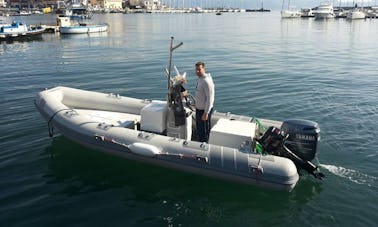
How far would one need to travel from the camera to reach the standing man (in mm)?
6125

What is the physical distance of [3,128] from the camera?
8992mm

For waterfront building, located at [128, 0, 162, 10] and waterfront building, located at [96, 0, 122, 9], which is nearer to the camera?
waterfront building, located at [96, 0, 122, 9]

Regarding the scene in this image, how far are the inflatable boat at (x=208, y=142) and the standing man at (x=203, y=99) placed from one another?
0.96 ft

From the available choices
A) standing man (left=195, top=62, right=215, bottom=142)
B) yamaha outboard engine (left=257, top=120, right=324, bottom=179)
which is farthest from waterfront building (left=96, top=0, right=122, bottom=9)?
yamaha outboard engine (left=257, top=120, right=324, bottom=179)

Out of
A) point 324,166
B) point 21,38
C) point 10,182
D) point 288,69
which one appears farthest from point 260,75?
point 21,38

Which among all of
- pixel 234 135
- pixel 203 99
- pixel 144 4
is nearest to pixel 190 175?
pixel 234 135

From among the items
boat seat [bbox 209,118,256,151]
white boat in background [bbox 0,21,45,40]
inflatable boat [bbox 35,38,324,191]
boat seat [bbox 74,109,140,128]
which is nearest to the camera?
inflatable boat [bbox 35,38,324,191]

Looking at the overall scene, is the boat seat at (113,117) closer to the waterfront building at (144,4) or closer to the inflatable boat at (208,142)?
the inflatable boat at (208,142)

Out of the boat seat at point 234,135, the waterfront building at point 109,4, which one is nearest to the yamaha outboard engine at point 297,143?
the boat seat at point 234,135

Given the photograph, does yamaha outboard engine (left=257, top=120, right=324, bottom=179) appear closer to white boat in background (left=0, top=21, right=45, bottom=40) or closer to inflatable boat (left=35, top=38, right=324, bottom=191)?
inflatable boat (left=35, top=38, right=324, bottom=191)

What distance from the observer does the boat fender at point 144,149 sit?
6188mm

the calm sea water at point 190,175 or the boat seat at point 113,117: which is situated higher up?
the boat seat at point 113,117

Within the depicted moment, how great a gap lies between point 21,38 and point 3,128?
26801 millimetres

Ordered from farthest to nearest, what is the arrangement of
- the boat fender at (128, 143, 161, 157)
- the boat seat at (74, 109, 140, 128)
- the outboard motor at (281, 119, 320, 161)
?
the boat seat at (74, 109, 140, 128)
the boat fender at (128, 143, 161, 157)
the outboard motor at (281, 119, 320, 161)
